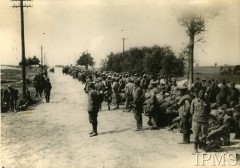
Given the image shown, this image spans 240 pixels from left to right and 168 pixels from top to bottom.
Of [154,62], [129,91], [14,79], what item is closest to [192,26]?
[129,91]

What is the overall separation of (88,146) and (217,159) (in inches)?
136

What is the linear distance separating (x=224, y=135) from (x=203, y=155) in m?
1.33

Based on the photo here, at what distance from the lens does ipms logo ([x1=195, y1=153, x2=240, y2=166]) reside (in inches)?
292

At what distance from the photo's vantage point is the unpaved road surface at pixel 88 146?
788cm

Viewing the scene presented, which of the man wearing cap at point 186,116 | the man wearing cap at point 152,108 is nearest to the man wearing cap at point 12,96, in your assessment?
the man wearing cap at point 152,108

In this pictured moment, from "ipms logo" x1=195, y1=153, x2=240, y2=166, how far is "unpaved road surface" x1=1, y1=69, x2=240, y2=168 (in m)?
0.15

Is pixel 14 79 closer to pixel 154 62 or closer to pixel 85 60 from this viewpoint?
pixel 154 62

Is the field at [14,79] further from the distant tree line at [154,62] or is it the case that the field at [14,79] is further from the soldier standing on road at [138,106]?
the soldier standing on road at [138,106]

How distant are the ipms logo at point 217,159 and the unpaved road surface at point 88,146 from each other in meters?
0.15

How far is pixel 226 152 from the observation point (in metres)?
8.27

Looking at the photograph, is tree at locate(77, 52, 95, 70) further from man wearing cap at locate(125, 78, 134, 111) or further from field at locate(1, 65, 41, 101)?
man wearing cap at locate(125, 78, 134, 111)

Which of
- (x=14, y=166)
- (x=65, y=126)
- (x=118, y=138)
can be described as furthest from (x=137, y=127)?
(x=14, y=166)

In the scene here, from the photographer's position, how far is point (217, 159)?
25.1ft

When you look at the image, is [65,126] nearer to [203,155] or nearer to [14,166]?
[14,166]
